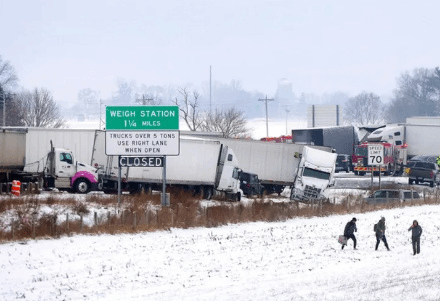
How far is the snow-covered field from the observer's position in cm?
2184

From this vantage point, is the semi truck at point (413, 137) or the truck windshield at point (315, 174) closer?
the truck windshield at point (315, 174)

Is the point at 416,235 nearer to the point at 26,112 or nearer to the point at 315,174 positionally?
the point at 315,174

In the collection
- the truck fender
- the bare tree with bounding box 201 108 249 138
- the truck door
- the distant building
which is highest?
the distant building

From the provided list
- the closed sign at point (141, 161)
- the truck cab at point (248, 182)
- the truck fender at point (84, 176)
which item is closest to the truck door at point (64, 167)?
the truck fender at point (84, 176)

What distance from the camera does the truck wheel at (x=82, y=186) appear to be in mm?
44438

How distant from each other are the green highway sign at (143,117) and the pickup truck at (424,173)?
91.4 feet

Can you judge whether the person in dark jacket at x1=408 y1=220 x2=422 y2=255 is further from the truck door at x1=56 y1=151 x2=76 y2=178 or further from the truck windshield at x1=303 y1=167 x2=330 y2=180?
the truck door at x1=56 y1=151 x2=76 y2=178

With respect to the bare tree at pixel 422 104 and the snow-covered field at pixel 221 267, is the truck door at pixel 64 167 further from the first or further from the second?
the bare tree at pixel 422 104

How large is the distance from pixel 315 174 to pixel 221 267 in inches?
913

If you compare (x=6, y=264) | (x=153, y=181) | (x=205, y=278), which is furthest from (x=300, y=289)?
(x=153, y=181)

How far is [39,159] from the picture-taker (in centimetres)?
4744

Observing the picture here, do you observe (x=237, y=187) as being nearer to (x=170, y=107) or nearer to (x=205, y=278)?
(x=170, y=107)

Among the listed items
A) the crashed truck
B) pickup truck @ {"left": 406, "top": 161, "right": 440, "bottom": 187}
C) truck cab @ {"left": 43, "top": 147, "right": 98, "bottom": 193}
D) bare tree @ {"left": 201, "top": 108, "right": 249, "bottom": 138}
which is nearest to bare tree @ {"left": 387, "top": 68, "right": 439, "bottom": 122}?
bare tree @ {"left": 201, "top": 108, "right": 249, "bottom": 138}

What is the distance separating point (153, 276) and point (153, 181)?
2141cm
